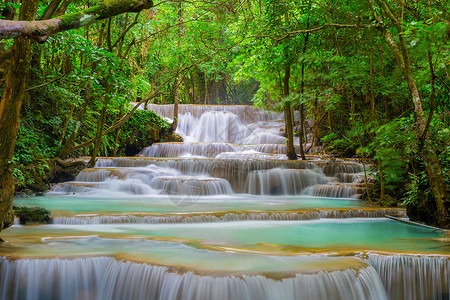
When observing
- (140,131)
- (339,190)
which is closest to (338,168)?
(339,190)

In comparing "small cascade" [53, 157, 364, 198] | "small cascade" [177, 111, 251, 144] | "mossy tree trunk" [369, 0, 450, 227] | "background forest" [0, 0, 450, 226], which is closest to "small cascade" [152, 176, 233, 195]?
"small cascade" [53, 157, 364, 198]

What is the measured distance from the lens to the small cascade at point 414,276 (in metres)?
4.23

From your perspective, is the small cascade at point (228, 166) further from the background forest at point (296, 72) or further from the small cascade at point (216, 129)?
the small cascade at point (216, 129)

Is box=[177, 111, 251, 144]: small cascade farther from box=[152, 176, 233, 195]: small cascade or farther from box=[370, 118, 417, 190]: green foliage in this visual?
box=[370, 118, 417, 190]: green foliage

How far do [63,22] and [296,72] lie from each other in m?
11.8

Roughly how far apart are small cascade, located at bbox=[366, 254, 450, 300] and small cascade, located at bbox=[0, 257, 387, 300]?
0.17 metres

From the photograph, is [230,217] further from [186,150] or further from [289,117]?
[186,150]

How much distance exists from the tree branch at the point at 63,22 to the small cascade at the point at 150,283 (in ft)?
8.37

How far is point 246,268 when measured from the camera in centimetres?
388

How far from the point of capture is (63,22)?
8.96 feet

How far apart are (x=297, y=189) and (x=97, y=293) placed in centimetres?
841

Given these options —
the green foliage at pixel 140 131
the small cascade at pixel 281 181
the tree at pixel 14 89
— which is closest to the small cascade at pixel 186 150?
the green foliage at pixel 140 131

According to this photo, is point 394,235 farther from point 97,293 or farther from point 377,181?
point 97,293

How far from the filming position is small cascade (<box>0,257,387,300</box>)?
Answer: 369 centimetres
